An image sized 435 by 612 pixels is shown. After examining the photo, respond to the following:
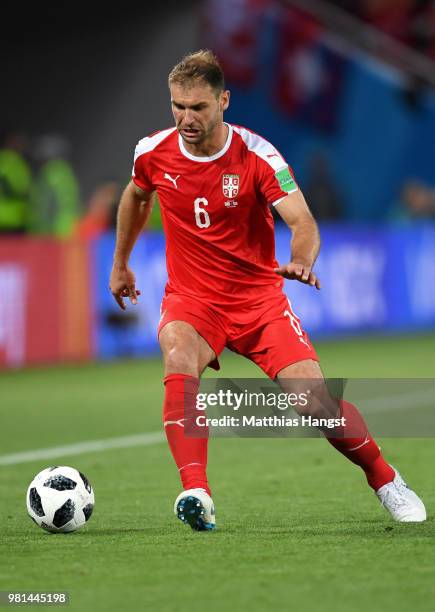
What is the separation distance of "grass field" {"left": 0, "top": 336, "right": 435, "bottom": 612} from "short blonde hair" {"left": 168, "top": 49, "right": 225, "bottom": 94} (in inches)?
79.0

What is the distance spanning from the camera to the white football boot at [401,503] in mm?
6504

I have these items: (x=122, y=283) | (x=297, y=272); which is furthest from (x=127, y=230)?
(x=297, y=272)

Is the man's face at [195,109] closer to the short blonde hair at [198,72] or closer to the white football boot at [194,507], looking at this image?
the short blonde hair at [198,72]

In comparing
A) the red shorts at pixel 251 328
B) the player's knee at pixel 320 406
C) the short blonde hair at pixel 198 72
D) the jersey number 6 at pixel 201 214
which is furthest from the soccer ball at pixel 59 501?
the short blonde hair at pixel 198 72

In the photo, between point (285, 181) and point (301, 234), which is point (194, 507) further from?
point (285, 181)

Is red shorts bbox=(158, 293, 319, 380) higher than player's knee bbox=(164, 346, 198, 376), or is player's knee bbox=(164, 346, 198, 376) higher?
red shorts bbox=(158, 293, 319, 380)

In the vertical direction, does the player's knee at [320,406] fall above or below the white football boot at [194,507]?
above

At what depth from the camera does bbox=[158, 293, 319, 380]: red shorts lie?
21.1ft

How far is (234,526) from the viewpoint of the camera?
6.49m

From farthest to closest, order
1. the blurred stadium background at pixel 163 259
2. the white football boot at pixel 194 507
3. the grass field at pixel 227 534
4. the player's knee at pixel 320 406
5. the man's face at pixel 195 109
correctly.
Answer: the player's knee at pixel 320 406 → the man's face at pixel 195 109 → the white football boot at pixel 194 507 → the blurred stadium background at pixel 163 259 → the grass field at pixel 227 534

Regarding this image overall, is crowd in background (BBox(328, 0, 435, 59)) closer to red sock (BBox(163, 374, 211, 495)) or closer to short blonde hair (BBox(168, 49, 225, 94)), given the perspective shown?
short blonde hair (BBox(168, 49, 225, 94))

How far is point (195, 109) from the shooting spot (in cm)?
624

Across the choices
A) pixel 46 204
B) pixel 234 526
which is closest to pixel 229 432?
pixel 234 526

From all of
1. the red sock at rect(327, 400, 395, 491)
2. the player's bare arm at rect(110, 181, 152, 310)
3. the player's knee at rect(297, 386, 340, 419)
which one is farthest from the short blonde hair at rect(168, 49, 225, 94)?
the red sock at rect(327, 400, 395, 491)
